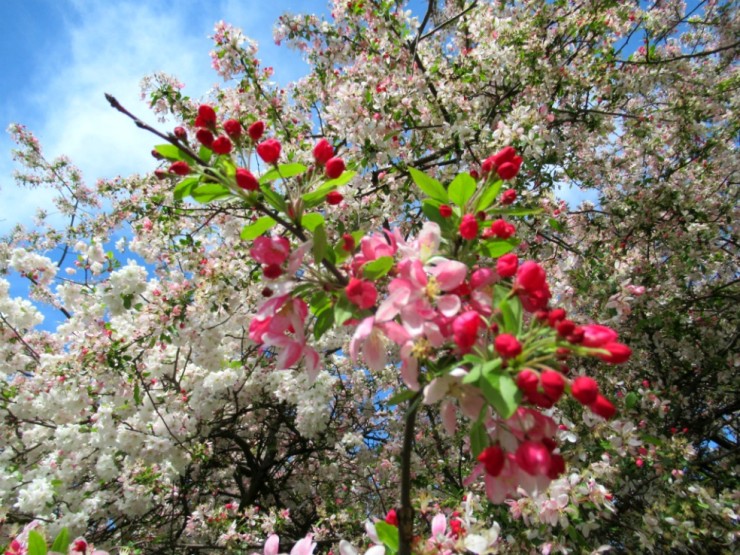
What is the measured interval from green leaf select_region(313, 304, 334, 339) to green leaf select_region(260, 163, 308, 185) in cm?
33

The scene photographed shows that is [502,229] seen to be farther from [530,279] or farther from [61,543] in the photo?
[61,543]

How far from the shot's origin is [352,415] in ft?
19.6

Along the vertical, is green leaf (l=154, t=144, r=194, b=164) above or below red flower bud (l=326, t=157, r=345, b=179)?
above

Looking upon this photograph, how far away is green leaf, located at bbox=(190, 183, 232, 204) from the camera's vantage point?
3.43 feet

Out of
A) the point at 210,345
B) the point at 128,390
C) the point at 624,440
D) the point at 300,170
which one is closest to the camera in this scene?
the point at 300,170

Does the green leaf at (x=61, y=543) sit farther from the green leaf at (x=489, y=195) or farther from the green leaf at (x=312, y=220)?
the green leaf at (x=489, y=195)

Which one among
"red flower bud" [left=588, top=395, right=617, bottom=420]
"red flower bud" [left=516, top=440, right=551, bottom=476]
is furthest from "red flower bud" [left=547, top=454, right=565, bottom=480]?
"red flower bud" [left=588, top=395, right=617, bottom=420]

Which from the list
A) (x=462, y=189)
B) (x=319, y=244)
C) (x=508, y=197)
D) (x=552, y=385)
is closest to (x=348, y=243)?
(x=319, y=244)

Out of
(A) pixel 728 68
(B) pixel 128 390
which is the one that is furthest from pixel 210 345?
(A) pixel 728 68

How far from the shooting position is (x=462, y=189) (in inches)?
43.7

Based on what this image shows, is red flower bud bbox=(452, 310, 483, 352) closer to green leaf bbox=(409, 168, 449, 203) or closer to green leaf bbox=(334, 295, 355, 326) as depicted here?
green leaf bbox=(334, 295, 355, 326)

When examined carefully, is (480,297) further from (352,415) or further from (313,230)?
(352,415)

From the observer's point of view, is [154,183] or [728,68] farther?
[728,68]

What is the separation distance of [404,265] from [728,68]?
7.03 metres
